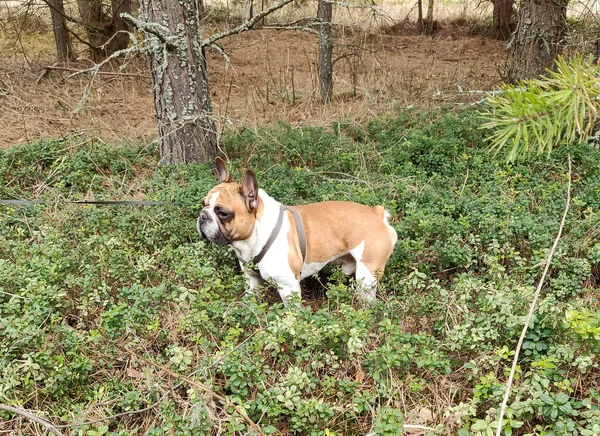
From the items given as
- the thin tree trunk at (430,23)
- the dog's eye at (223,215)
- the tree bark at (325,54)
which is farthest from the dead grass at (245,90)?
the thin tree trunk at (430,23)

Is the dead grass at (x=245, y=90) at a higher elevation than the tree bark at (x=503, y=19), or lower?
lower

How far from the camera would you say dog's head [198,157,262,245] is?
3.92m

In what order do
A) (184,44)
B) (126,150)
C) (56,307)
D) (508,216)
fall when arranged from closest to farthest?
1. (56,307)
2. (508,216)
3. (184,44)
4. (126,150)

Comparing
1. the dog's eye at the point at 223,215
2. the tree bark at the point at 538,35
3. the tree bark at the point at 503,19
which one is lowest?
the dog's eye at the point at 223,215

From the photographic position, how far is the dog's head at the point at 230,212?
392 cm

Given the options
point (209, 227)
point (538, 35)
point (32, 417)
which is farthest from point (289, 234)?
point (538, 35)

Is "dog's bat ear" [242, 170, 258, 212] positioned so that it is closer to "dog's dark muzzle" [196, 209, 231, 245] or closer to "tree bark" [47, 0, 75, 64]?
"dog's dark muzzle" [196, 209, 231, 245]

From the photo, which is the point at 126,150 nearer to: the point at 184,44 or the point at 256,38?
the point at 184,44

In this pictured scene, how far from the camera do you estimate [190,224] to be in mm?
4934

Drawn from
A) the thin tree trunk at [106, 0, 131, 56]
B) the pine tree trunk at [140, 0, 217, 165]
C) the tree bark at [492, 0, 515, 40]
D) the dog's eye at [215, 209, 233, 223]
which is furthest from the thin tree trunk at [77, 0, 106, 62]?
the tree bark at [492, 0, 515, 40]

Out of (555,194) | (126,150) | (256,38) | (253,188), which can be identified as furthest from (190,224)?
(256,38)

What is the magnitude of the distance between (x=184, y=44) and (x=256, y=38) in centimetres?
860

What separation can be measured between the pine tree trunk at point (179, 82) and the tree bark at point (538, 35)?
4859 mm

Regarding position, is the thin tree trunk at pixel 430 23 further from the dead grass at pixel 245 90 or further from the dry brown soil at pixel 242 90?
the dry brown soil at pixel 242 90
